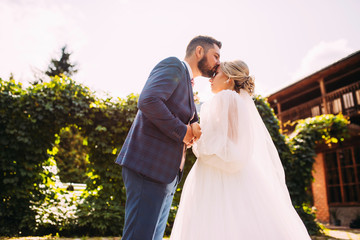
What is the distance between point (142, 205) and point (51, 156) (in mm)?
4504

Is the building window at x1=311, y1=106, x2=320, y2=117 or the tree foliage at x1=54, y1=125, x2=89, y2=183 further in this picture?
the tree foliage at x1=54, y1=125, x2=89, y2=183

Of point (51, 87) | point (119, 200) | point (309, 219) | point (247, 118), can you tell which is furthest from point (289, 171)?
point (51, 87)

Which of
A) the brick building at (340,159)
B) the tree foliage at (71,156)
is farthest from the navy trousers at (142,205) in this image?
the tree foliage at (71,156)

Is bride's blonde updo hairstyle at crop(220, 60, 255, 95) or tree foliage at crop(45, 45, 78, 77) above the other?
tree foliage at crop(45, 45, 78, 77)

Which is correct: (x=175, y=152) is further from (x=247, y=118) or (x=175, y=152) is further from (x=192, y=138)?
(x=247, y=118)

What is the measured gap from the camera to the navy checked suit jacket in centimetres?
160

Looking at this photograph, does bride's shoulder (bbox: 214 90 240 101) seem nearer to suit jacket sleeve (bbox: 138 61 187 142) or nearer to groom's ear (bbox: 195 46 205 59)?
groom's ear (bbox: 195 46 205 59)

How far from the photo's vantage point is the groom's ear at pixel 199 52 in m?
2.12

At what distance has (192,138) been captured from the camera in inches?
68.0

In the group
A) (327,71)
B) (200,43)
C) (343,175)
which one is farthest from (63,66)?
(200,43)

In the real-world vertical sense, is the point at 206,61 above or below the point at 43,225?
above

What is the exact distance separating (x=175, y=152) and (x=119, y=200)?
3.90 meters

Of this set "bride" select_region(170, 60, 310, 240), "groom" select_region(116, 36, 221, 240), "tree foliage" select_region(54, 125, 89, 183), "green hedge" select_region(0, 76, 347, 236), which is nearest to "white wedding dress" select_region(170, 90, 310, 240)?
"bride" select_region(170, 60, 310, 240)

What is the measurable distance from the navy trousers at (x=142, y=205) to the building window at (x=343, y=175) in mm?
10579
